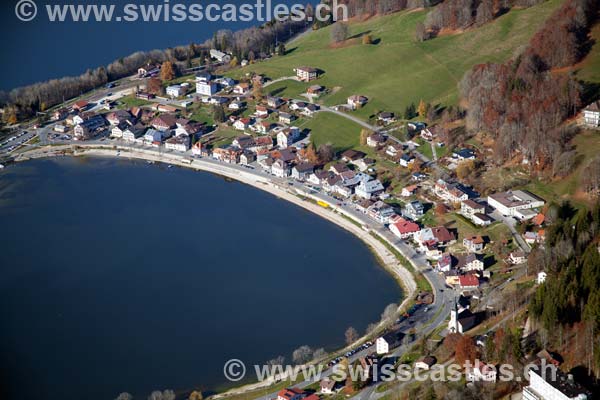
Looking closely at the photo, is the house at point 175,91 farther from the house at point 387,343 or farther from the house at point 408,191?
the house at point 387,343

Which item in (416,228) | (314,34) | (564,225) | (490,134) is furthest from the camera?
(314,34)

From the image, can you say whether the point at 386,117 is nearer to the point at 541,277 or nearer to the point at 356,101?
the point at 356,101

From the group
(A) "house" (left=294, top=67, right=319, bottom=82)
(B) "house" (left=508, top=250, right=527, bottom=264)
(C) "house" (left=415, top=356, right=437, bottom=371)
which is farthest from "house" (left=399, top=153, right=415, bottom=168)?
(C) "house" (left=415, top=356, right=437, bottom=371)

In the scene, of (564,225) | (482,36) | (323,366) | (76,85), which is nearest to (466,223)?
(564,225)

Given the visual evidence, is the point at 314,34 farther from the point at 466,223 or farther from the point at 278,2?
the point at 466,223

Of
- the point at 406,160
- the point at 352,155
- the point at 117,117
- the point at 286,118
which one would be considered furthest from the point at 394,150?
the point at 117,117
